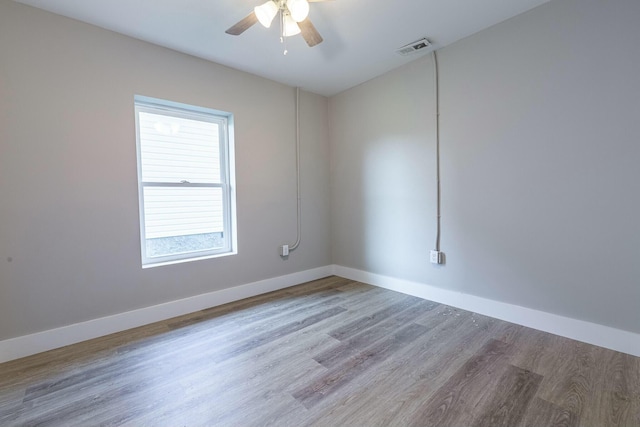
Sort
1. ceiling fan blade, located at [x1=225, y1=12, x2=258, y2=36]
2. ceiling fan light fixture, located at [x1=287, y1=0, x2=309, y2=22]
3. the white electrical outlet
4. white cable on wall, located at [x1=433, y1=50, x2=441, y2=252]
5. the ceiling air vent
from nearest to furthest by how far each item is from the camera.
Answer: ceiling fan light fixture, located at [x1=287, y1=0, x2=309, y2=22]
ceiling fan blade, located at [x1=225, y1=12, x2=258, y2=36]
the ceiling air vent
white cable on wall, located at [x1=433, y1=50, x2=441, y2=252]
the white electrical outlet

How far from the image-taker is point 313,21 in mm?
2279

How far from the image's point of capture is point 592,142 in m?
2.02

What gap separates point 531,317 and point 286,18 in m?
3.01

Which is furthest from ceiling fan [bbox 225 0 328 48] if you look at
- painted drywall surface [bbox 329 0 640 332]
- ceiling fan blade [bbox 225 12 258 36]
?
painted drywall surface [bbox 329 0 640 332]

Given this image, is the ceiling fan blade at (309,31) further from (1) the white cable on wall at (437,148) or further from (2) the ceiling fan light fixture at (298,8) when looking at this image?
(1) the white cable on wall at (437,148)

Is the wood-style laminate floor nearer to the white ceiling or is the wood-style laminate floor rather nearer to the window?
the window

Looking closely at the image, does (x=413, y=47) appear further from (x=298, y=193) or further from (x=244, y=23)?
(x=298, y=193)

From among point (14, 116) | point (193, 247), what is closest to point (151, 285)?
point (193, 247)

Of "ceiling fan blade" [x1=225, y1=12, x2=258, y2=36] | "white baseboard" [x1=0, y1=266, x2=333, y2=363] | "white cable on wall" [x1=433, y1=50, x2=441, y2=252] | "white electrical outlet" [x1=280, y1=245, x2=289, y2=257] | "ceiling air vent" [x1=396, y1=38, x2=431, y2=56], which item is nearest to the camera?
"ceiling fan blade" [x1=225, y1=12, x2=258, y2=36]

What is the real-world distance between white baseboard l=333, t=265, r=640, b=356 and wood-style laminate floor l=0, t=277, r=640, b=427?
0.08m

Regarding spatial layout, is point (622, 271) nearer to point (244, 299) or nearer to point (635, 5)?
point (635, 5)

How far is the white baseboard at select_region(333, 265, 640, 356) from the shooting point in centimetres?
195

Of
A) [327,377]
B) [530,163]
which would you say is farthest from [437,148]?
[327,377]

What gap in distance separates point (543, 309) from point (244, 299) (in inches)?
108
